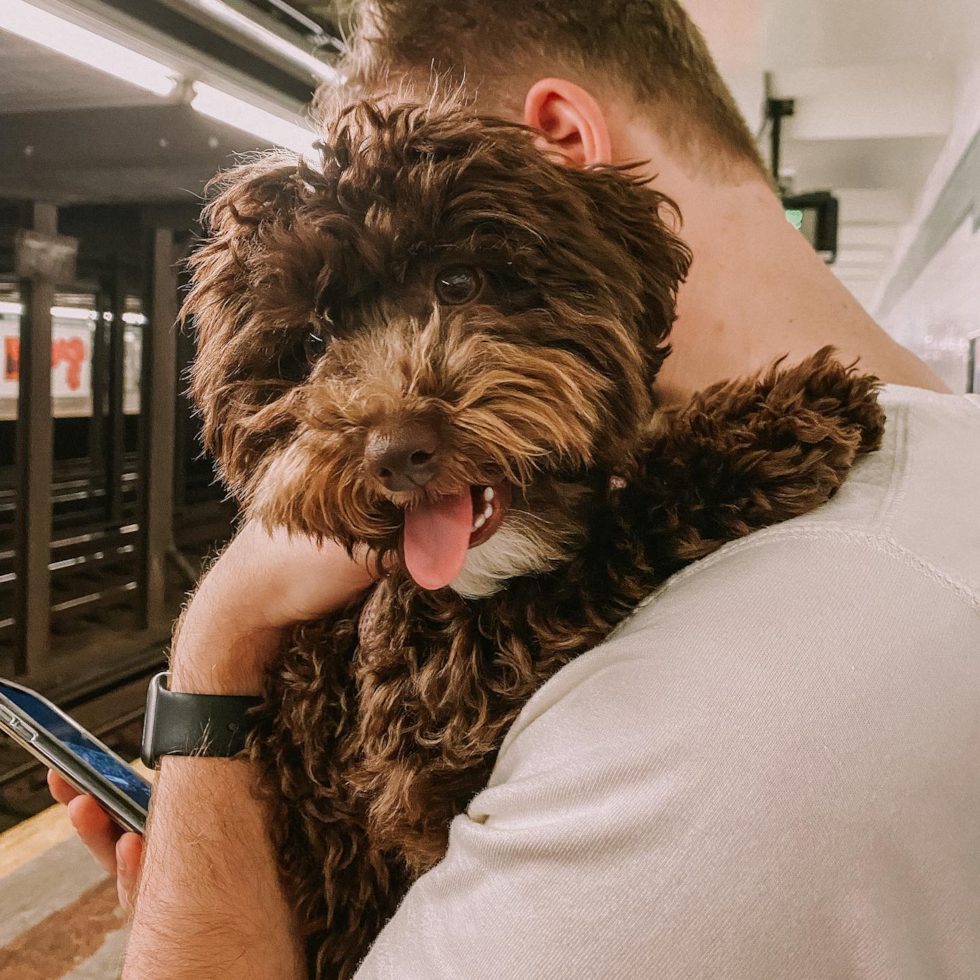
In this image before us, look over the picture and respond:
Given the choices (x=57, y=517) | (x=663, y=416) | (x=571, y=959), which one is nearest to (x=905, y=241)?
(x=57, y=517)

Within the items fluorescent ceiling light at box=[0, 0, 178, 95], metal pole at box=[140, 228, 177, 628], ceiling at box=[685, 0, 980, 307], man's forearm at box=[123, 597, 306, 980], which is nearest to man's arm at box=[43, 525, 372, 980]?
man's forearm at box=[123, 597, 306, 980]

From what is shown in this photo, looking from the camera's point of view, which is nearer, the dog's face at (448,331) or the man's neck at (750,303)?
the dog's face at (448,331)

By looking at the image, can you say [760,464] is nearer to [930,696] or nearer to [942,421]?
[942,421]

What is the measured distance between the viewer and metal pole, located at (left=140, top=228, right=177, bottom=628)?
13.5 feet

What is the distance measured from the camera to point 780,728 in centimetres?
72

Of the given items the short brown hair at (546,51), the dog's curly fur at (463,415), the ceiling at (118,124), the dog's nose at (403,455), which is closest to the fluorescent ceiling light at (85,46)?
the ceiling at (118,124)

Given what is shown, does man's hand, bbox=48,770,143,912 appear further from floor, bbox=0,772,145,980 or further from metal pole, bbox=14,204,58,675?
metal pole, bbox=14,204,58,675

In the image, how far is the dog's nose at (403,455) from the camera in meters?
1.01

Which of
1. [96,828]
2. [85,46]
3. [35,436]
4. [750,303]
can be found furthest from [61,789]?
[35,436]

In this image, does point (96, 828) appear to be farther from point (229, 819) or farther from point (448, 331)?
point (448, 331)

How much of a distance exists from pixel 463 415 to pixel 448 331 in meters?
0.15

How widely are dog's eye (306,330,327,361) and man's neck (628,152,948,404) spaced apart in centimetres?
60

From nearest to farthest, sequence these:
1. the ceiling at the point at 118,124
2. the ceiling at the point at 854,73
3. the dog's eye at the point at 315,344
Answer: the dog's eye at the point at 315,344 → the ceiling at the point at 118,124 → the ceiling at the point at 854,73

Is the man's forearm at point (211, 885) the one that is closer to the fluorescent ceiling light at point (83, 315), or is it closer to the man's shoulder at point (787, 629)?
the man's shoulder at point (787, 629)
